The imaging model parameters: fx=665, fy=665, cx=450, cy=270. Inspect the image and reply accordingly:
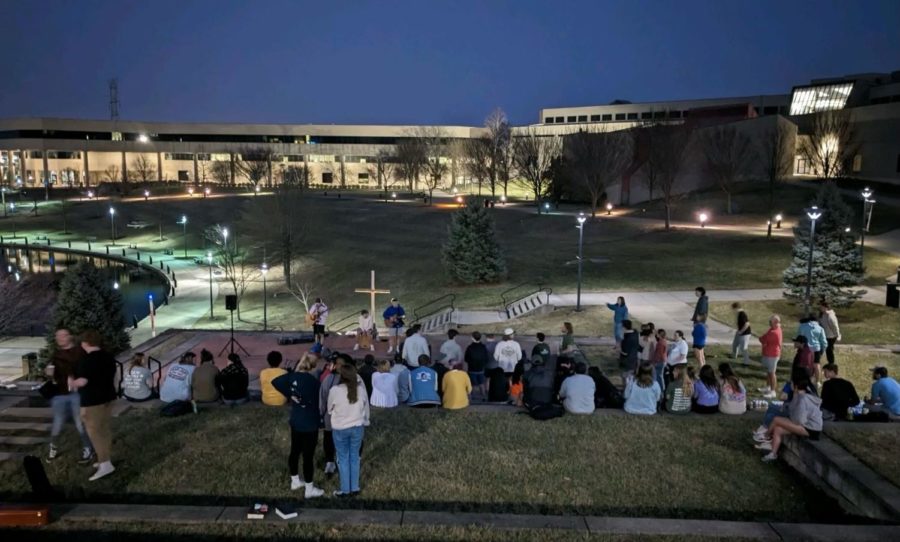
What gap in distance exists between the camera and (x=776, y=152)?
168ft

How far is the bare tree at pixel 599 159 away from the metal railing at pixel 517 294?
25.9 m

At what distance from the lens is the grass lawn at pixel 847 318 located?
19.1 metres

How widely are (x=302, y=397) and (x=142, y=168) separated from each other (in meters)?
108

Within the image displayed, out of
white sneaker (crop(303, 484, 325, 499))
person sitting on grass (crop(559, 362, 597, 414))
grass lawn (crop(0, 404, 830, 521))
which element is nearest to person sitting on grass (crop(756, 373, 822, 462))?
grass lawn (crop(0, 404, 830, 521))

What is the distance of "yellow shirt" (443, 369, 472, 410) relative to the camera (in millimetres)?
10594

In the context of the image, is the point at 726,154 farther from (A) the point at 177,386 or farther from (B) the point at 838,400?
(A) the point at 177,386

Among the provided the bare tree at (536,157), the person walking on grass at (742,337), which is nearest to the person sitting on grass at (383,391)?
the person walking on grass at (742,337)

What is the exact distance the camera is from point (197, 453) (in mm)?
8984

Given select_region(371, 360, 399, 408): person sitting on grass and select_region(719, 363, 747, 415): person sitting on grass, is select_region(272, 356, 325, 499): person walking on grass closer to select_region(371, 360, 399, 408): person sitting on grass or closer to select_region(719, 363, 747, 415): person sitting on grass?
select_region(371, 360, 399, 408): person sitting on grass

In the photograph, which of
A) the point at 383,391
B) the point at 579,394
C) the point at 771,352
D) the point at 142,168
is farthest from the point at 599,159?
the point at 142,168

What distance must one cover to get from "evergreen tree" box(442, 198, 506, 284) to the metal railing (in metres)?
2.07

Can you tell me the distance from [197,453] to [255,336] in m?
12.7

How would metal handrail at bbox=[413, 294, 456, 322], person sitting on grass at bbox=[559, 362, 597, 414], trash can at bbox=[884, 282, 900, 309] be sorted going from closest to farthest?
person sitting on grass at bbox=[559, 362, 597, 414]
trash can at bbox=[884, 282, 900, 309]
metal handrail at bbox=[413, 294, 456, 322]

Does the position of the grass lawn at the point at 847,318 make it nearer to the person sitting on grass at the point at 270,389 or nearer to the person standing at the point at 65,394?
Answer: the person sitting on grass at the point at 270,389
